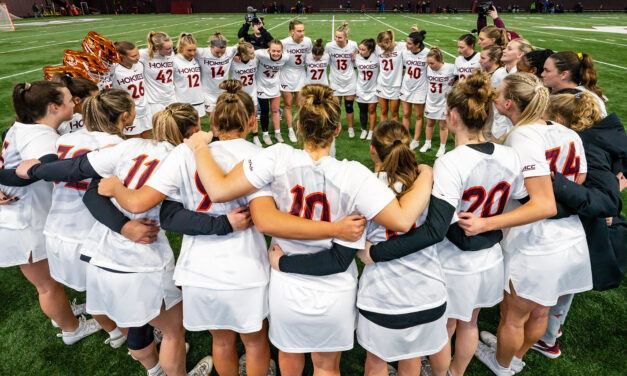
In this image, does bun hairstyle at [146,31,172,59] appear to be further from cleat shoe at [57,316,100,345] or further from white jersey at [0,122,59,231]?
cleat shoe at [57,316,100,345]

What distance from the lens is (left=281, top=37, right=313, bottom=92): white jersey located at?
710 cm

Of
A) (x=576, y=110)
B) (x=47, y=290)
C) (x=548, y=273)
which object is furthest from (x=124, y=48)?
(x=548, y=273)

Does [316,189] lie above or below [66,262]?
above

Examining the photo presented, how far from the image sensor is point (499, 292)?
2.21 m

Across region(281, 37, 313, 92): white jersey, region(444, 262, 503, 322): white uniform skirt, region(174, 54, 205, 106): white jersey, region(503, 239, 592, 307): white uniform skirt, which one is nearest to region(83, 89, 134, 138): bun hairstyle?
region(444, 262, 503, 322): white uniform skirt

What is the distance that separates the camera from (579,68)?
10.0 ft

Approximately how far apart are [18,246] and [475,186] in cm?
316

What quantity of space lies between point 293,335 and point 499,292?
1293 mm

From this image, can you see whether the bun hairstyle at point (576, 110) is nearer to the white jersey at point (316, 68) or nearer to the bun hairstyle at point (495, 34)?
the bun hairstyle at point (495, 34)

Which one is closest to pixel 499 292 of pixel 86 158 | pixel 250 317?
pixel 250 317

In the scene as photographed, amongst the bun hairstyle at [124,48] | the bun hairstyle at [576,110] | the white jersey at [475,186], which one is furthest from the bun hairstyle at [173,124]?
the bun hairstyle at [124,48]

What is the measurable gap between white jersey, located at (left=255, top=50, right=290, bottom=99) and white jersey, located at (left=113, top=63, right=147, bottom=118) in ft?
6.85

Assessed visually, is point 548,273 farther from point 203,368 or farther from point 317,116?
point 203,368

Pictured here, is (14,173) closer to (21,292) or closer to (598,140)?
(21,292)
